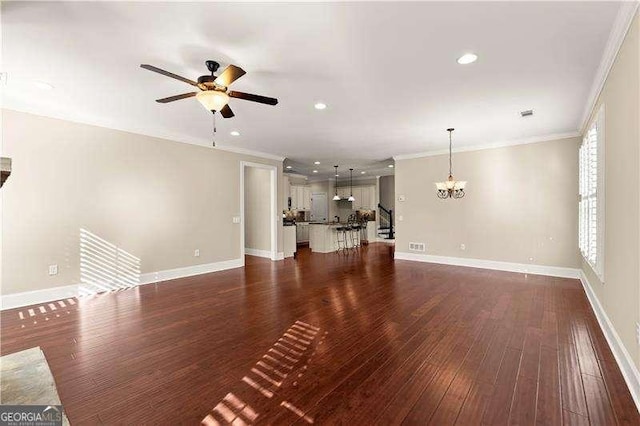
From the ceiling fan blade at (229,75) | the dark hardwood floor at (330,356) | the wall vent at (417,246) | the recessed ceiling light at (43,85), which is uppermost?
the recessed ceiling light at (43,85)

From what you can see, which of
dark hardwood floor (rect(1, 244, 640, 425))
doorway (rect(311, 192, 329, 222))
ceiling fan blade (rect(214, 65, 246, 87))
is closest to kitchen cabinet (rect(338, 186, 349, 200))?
doorway (rect(311, 192, 329, 222))

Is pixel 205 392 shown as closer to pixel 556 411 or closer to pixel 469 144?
pixel 556 411

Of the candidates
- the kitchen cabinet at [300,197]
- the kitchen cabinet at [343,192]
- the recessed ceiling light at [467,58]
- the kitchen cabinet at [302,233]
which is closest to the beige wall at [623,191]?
the recessed ceiling light at [467,58]

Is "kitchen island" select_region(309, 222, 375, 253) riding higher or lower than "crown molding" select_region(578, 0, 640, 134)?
lower

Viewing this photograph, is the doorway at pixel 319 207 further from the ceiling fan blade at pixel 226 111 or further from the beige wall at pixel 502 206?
the ceiling fan blade at pixel 226 111

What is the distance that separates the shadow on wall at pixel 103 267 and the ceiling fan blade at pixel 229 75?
3.66 metres

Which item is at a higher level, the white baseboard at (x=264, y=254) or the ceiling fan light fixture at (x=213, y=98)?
the ceiling fan light fixture at (x=213, y=98)

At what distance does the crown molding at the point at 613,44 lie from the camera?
210 centimetres

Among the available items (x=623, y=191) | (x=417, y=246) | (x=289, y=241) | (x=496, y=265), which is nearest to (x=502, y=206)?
(x=496, y=265)

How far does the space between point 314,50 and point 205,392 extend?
3.01 metres

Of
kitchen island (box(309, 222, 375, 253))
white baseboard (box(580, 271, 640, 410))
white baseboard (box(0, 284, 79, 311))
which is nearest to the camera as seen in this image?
white baseboard (box(580, 271, 640, 410))

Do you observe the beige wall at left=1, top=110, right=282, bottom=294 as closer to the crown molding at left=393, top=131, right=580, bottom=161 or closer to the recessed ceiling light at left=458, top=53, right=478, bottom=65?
the crown molding at left=393, top=131, right=580, bottom=161

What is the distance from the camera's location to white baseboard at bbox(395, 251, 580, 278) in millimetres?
5555

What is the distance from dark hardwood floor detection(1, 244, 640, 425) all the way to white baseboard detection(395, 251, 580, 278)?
0.91 meters
